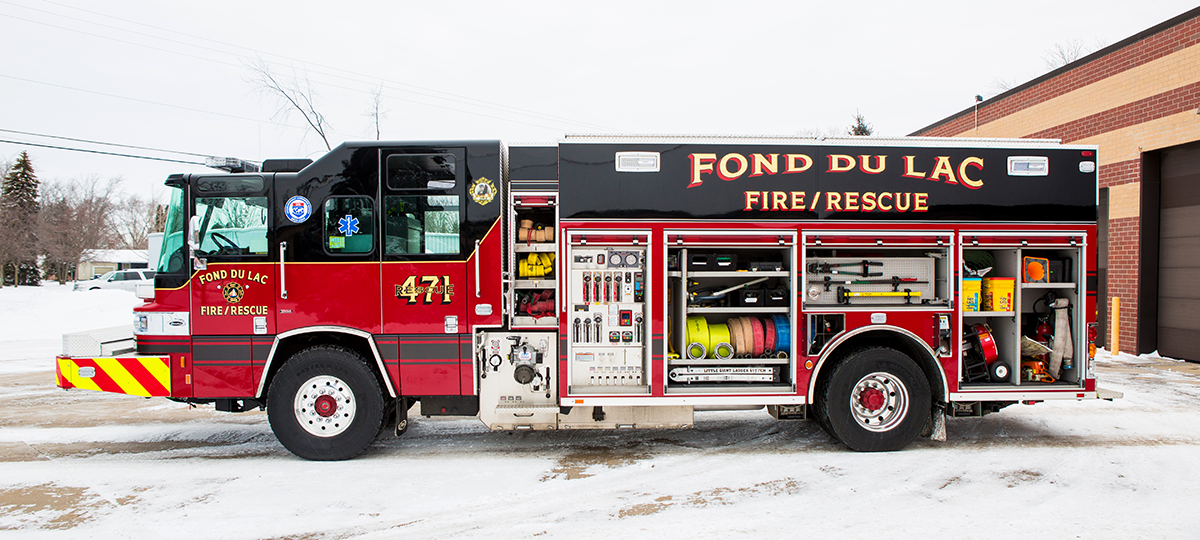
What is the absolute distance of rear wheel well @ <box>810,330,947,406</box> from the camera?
18.7 ft

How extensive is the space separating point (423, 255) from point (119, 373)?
2.94 metres

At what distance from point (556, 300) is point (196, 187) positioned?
351 centimetres

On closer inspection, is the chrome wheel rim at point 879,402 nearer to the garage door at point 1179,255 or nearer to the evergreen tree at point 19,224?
the garage door at point 1179,255

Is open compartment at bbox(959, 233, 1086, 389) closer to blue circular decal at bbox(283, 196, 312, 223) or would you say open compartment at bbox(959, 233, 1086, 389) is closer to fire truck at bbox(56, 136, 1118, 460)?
fire truck at bbox(56, 136, 1118, 460)

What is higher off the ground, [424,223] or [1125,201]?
[1125,201]

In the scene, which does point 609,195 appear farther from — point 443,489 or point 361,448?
point 361,448

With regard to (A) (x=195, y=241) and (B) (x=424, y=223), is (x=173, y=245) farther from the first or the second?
(B) (x=424, y=223)

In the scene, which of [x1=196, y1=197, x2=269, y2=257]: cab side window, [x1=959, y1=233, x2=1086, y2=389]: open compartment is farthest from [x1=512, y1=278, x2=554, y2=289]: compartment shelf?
[x1=959, y1=233, x2=1086, y2=389]: open compartment

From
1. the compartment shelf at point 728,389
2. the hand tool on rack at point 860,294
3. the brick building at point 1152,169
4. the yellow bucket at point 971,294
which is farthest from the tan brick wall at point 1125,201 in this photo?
the compartment shelf at point 728,389

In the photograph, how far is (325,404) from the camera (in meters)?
5.43

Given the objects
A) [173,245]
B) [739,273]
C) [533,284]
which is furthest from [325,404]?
[739,273]

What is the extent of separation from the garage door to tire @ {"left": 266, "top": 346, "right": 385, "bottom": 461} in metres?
14.7

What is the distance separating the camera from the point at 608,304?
5.61 metres

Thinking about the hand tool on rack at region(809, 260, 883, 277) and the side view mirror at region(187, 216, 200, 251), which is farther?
the hand tool on rack at region(809, 260, 883, 277)
